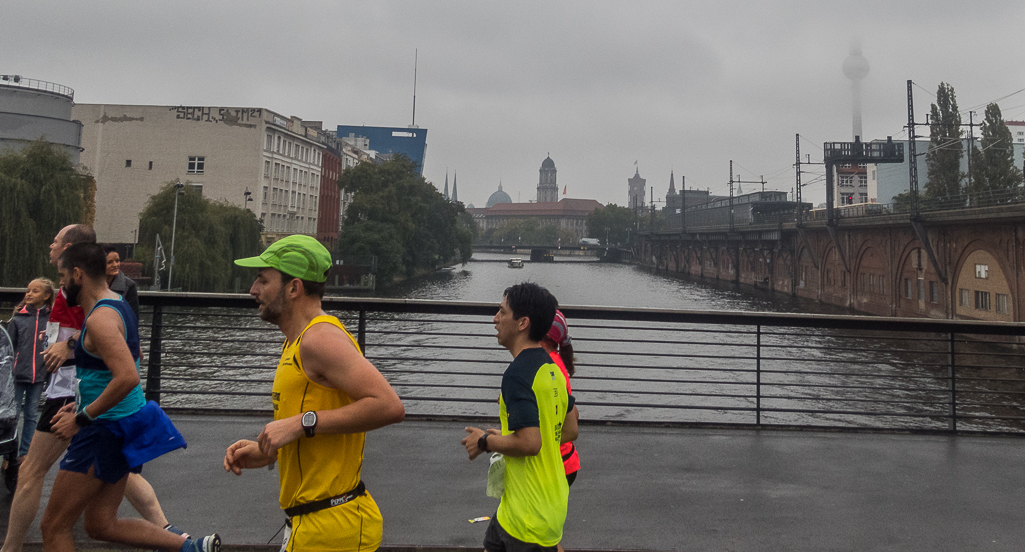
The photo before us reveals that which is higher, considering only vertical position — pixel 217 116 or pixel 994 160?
pixel 217 116

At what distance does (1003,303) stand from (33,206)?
43.4 m

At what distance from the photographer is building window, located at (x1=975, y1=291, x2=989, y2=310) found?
1329 inches

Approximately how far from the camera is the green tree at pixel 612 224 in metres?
163

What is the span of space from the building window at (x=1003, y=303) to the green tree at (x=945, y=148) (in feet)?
Answer: 59.5

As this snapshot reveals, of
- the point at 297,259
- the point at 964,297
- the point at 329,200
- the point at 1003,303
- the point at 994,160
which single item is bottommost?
the point at 297,259

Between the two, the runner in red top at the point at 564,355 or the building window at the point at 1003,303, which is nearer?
the runner in red top at the point at 564,355

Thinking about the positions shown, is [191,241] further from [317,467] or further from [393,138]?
[393,138]

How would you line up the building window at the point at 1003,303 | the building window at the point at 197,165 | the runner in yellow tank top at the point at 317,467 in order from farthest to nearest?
the building window at the point at 197,165
the building window at the point at 1003,303
the runner in yellow tank top at the point at 317,467

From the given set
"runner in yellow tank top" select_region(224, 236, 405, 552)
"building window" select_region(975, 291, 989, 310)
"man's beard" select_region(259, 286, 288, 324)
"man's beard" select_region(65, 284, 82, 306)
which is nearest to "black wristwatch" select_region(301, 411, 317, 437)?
"runner in yellow tank top" select_region(224, 236, 405, 552)

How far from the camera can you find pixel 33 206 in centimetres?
2977

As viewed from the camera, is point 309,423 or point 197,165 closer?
point 309,423

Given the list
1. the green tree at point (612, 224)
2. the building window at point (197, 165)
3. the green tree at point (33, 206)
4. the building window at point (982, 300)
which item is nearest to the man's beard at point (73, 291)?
the green tree at point (33, 206)

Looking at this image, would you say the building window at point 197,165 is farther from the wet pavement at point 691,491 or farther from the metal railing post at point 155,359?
the wet pavement at point 691,491

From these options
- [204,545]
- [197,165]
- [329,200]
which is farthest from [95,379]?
[329,200]
